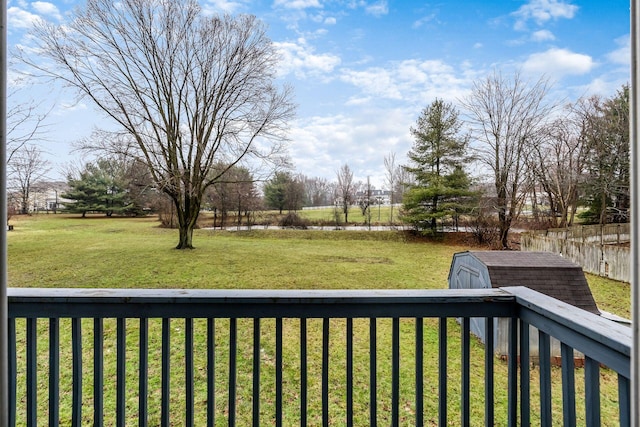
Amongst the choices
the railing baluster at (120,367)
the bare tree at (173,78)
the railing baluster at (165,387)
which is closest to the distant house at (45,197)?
the bare tree at (173,78)

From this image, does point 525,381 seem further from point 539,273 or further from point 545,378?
point 539,273

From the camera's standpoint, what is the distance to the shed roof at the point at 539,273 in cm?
149

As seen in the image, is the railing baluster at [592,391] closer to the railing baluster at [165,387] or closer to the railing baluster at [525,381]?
the railing baluster at [525,381]

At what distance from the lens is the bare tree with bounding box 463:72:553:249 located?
1.63 metres

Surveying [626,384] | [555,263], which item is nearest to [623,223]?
[555,263]

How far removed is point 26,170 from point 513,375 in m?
1.97

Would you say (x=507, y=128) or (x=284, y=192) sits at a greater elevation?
(x=507, y=128)

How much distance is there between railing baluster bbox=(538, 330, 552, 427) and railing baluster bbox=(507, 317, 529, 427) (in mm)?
66

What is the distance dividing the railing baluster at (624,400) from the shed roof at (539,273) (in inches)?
39.9

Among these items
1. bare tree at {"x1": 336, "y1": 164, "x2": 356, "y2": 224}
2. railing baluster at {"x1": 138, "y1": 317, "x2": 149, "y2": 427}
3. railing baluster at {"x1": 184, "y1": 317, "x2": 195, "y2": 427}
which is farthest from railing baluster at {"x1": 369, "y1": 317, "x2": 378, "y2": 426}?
bare tree at {"x1": 336, "y1": 164, "x2": 356, "y2": 224}

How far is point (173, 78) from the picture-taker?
184 cm

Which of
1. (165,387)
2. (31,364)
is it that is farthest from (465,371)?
(31,364)

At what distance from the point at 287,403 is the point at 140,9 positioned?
2.17 meters

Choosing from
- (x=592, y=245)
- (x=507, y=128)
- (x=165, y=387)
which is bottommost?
(x=165, y=387)
